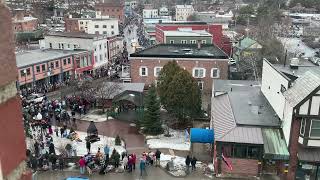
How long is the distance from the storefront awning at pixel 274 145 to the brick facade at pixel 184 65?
69.0 feet

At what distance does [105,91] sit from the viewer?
3356 centimetres

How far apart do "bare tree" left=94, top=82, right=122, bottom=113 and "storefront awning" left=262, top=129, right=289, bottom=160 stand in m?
16.5

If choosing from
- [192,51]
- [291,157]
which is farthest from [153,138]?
[192,51]

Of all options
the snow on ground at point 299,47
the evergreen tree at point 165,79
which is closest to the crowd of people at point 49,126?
the evergreen tree at point 165,79

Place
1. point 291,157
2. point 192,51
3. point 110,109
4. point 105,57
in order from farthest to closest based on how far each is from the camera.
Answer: point 105,57
point 192,51
point 110,109
point 291,157

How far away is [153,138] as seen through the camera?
2727 cm

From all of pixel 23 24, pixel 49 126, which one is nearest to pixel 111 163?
pixel 49 126

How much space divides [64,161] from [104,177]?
117 inches

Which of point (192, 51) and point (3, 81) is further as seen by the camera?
point (192, 51)

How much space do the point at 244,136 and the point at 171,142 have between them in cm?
720

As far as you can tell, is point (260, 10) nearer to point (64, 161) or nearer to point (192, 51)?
point (192, 51)

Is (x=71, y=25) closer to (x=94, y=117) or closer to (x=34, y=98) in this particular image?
(x=34, y=98)

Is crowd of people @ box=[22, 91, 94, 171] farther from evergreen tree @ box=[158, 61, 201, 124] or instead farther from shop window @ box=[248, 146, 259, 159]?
shop window @ box=[248, 146, 259, 159]

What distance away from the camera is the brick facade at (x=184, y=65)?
4191 cm
